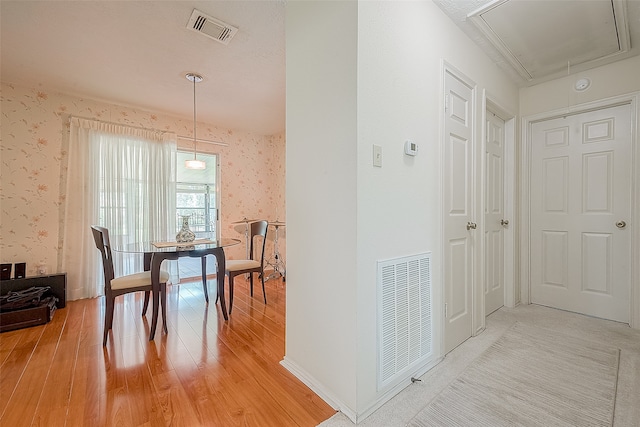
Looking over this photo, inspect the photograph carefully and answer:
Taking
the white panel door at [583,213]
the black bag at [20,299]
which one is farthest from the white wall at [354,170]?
the black bag at [20,299]

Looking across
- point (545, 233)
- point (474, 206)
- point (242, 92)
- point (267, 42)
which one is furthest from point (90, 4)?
point (545, 233)

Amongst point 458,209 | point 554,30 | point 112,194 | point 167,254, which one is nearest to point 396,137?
point 458,209

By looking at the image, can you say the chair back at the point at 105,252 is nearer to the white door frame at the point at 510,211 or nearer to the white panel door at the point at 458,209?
the white panel door at the point at 458,209

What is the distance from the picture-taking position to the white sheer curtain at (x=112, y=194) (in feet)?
11.1

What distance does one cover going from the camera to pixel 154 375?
177 cm

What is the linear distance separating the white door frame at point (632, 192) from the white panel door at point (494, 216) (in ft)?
1.08

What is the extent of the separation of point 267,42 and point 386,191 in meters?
1.75

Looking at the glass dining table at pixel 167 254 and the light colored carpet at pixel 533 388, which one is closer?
the light colored carpet at pixel 533 388

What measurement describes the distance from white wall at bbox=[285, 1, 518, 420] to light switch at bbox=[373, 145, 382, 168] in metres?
0.03

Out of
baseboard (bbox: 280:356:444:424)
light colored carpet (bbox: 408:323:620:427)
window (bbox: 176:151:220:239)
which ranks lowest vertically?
light colored carpet (bbox: 408:323:620:427)

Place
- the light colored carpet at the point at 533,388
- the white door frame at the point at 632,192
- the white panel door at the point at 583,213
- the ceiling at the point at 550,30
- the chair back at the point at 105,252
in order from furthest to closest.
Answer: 1. the white panel door at the point at 583,213
2. the white door frame at the point at 632,192
3. the chair back at the point at 105,252
4. the ceiling at the point at 550,30
5. the light colored carpet at the point at 533,388

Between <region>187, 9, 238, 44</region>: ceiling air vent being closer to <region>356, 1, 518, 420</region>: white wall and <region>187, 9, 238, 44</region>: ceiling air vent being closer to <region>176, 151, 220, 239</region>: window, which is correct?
<region>356, 1, 518, 420</region>: white wall

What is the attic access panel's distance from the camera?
1942 millimetres

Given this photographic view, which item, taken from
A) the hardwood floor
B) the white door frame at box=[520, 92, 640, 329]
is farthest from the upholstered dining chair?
the white door frame at box=[520, 92, 640, 329]
